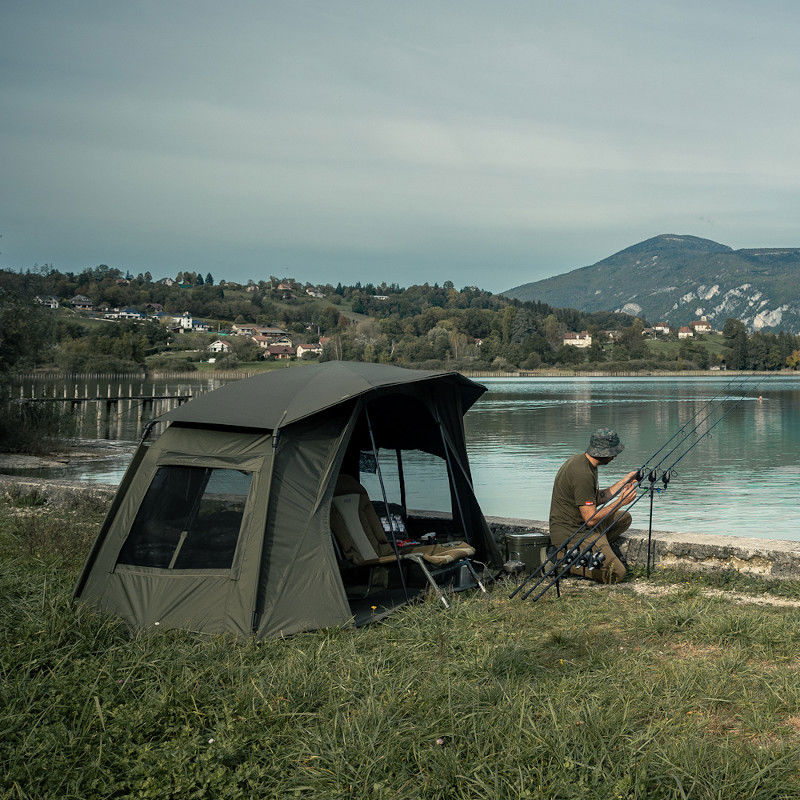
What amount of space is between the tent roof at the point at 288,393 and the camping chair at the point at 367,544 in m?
0.90

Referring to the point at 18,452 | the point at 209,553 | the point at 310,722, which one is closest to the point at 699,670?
the point at 310,722

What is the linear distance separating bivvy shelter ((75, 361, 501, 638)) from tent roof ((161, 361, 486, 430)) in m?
0.02

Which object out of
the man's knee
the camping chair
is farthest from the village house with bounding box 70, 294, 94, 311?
the man's knee

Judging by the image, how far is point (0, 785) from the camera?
3.33 metres

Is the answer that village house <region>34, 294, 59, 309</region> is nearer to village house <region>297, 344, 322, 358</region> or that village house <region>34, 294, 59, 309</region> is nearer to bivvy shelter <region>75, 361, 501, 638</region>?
bivvy shelter <region>75, 361, 501, 638</region>

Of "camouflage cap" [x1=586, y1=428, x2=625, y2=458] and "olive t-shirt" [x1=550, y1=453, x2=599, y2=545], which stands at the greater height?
"camouflage cap" [x1=586, y1=428, x2=625, y2=458]

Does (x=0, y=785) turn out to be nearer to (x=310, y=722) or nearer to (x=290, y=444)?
(x=310, y=722)

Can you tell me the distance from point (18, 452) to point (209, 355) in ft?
253

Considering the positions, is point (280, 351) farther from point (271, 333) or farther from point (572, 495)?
point (572, 495)

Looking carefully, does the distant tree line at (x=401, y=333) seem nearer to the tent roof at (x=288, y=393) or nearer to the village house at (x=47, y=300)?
the village house at (x=47, y=300)

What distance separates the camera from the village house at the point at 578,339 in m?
141

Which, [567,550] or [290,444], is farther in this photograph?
[567,550]

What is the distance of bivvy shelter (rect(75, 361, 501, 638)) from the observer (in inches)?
217

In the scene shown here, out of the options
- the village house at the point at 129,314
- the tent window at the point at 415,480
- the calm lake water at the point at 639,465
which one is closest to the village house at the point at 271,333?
the village house at the point at 129,314
